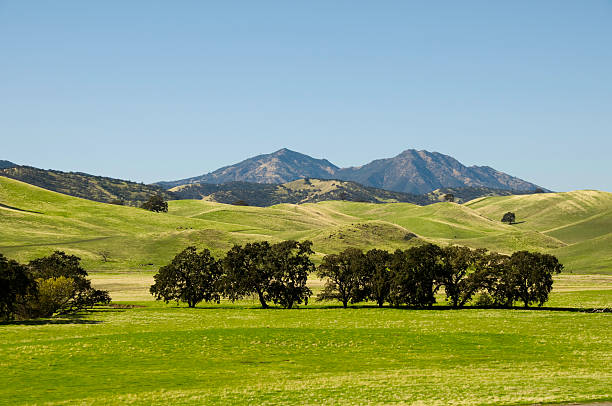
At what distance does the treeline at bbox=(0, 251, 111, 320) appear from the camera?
69562mm

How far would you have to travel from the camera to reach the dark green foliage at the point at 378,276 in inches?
3551

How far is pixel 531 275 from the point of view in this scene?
274ft

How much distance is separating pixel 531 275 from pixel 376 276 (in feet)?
71.5

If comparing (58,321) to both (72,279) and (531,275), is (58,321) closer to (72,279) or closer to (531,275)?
(72,279)

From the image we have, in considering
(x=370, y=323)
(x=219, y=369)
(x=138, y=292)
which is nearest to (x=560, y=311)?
(x=370, y=323)

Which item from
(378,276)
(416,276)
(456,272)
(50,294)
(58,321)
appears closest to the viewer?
(58,321)

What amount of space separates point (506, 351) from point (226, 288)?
175 ft

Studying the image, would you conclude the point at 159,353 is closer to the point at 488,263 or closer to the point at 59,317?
the point at 59,317

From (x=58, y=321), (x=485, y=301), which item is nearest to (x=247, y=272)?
(x=58, y=321)

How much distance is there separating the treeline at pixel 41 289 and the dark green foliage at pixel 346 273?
107 feet

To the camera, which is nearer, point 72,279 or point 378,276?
point 72,279

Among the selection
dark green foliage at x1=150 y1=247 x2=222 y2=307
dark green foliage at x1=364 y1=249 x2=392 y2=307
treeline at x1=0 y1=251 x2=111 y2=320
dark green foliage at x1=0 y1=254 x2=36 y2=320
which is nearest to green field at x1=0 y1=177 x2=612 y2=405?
dark green foliage at x1=0 y1=254 x2=36 y2=320

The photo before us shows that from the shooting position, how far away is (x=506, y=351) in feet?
158

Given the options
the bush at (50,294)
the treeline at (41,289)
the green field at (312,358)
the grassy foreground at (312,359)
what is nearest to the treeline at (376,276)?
the green field at (312,358)
